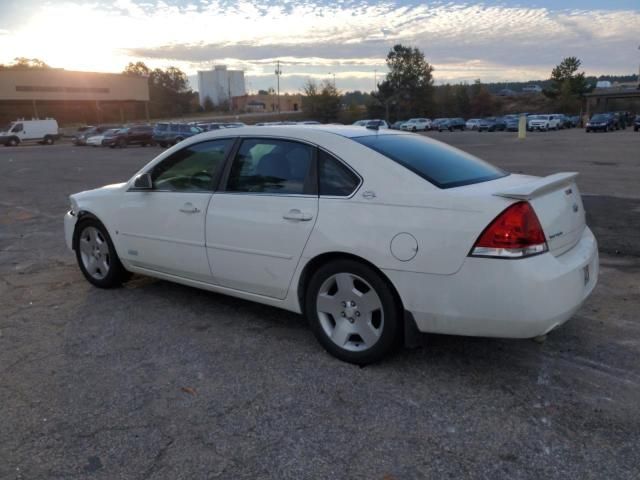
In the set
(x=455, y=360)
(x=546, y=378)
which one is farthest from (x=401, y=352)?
(x=546, y=378)

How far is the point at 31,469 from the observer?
2748 millimetres

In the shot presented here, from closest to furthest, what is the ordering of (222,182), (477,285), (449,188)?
(477,285), (449,188), (222,182)

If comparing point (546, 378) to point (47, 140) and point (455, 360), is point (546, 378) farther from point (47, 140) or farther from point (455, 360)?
point (47, 140)

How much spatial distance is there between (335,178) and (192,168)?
1.48 meters

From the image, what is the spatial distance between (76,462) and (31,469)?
205mm

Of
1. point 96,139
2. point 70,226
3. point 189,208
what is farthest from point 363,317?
point 96,139

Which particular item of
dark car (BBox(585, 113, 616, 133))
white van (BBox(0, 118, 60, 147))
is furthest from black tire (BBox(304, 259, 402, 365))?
white van (BBox(0, 118, 60, 147))

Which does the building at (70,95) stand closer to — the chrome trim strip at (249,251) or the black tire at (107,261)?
the black tire at (107,261)

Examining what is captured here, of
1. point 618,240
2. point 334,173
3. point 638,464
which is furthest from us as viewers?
point 618,240

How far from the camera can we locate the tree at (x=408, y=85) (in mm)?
98062

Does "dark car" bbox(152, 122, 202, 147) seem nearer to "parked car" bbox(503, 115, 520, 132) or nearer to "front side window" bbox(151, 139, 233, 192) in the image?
"parked car" bbox(503, 115, 520, 132)

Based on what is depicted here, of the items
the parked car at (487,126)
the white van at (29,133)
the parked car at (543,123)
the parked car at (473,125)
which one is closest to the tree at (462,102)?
the parked car at (473,125)

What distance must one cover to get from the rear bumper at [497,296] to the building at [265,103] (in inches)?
4996

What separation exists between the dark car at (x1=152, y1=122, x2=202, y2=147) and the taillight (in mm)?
37677
